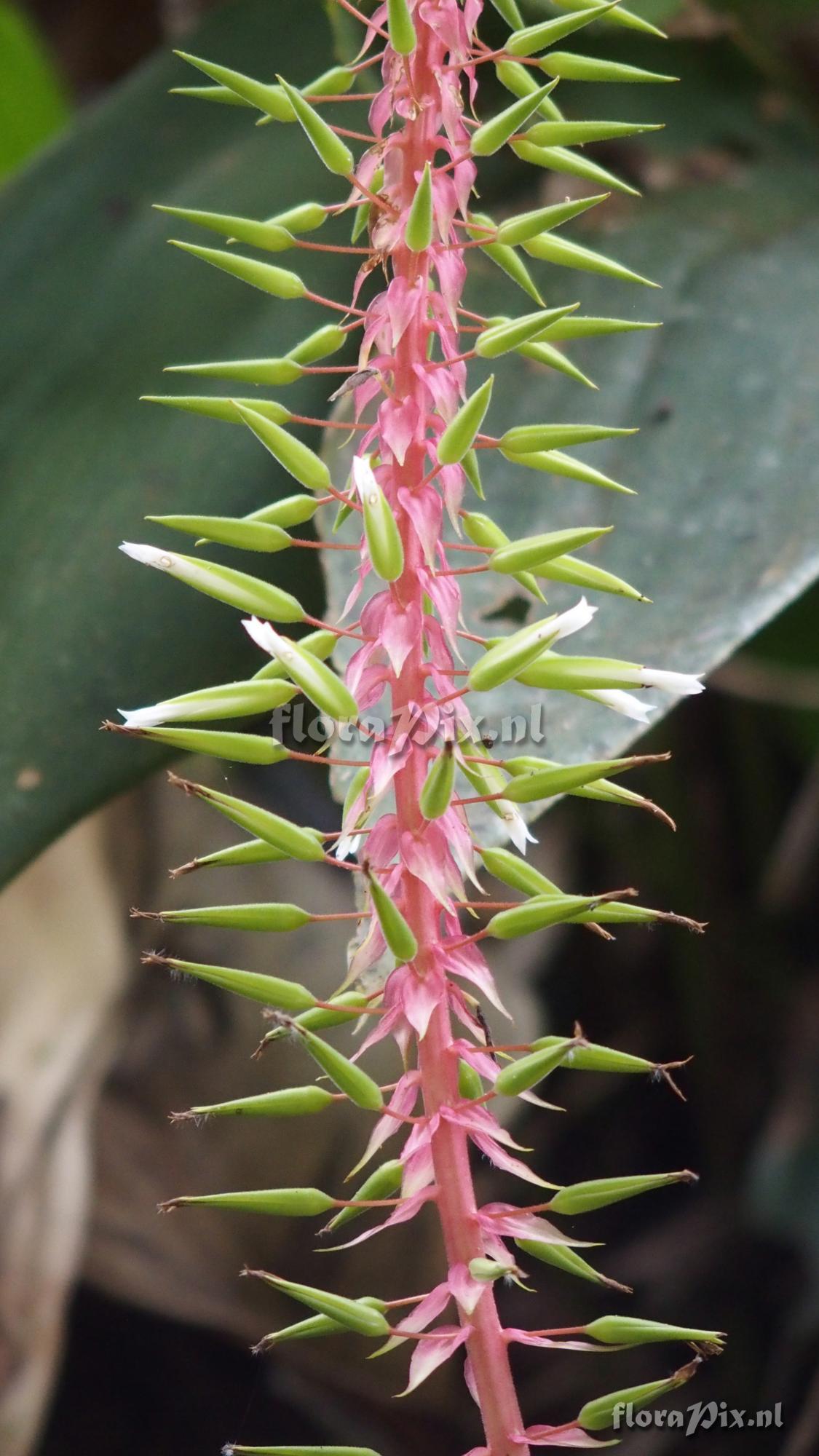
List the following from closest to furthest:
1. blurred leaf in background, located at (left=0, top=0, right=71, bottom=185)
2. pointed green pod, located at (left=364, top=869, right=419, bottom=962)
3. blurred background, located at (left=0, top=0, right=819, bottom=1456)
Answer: pointed green pod, located at (left=364, top=869, right=419, bottom=962)
blurred background, located at (left=0, top=0, right=819, bottom=1456)
blurred leaf in background, located at (left=0, top=0, right=71, bottom=185)

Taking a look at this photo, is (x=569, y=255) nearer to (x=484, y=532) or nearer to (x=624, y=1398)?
(x=484, y=532)

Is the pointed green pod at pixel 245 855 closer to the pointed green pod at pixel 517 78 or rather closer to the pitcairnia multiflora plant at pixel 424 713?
the pitcairnia multiflora plant at pixel 424 713

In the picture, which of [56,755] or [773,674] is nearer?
[56,755]

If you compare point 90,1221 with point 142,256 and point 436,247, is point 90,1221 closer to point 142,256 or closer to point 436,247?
point 142,256

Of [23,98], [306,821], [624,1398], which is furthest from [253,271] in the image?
[23,98]

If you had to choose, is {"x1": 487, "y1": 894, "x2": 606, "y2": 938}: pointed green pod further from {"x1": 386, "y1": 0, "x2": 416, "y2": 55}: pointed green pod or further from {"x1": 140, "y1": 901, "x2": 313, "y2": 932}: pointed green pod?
{"x1": 386, "y1": 0, "x2": 416, "y2": 55}: pointed green pod

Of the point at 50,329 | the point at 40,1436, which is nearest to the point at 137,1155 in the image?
the point at 40,1436

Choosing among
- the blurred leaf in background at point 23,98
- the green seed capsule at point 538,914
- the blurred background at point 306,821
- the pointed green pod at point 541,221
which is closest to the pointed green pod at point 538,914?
the green seed capsule at point 538,914

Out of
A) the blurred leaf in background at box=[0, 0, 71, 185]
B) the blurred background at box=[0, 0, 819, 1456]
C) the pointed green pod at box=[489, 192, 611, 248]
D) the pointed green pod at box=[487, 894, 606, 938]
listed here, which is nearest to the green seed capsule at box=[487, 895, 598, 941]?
the pointed green pod at box=[487, 894, 606, 938]
